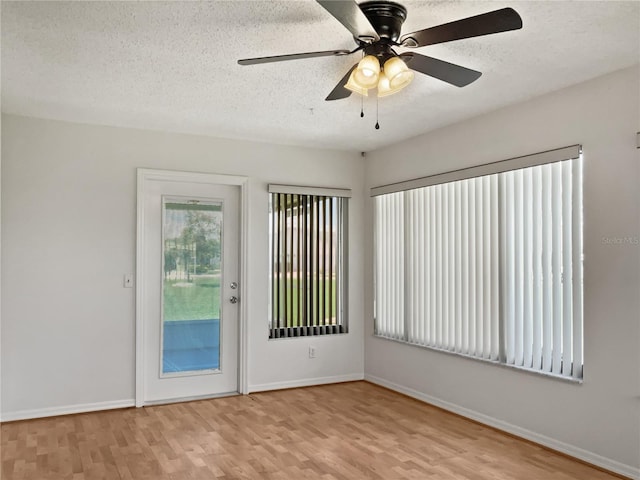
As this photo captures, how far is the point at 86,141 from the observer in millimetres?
4555

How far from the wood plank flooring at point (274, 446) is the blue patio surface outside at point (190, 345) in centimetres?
37

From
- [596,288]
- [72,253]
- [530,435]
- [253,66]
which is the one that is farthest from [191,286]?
[596,288]

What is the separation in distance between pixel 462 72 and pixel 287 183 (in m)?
2.97

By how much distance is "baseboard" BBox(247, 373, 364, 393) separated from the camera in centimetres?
519

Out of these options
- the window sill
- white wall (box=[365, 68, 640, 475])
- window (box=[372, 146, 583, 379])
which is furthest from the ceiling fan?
the window sill

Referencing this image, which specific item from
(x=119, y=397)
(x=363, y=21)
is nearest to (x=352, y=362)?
(x=119, y=397)

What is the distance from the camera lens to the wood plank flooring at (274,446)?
321 cm

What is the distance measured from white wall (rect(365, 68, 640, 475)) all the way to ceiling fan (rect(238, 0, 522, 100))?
1.20 meters

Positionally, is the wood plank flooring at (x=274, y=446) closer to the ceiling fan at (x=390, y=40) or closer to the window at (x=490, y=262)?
the window at (x=490, y=262)

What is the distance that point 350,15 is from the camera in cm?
209

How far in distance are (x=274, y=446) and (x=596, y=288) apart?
2.40 metres

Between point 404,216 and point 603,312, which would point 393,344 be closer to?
point 404,216

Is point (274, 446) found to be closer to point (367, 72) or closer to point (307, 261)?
point (307, 261)

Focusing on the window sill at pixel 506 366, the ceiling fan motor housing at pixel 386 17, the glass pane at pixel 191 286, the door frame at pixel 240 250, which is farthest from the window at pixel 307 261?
the ceiling fan motor housing at pixel 386 17
